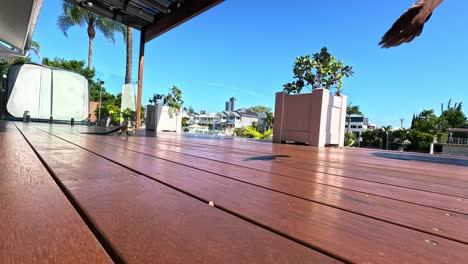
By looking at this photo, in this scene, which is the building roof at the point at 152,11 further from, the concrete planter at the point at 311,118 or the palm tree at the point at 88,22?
the palm tree at the point at 88,22

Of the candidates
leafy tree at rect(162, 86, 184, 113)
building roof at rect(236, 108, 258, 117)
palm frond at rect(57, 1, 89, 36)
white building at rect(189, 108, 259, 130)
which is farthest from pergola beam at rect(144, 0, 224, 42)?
building roof at rect(236, 108, 258, 117)

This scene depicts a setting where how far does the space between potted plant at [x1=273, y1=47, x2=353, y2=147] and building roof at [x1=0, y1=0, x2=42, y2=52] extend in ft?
14.9

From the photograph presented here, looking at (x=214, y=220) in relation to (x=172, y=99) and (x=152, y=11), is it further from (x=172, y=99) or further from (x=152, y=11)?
(x=172, y=99)

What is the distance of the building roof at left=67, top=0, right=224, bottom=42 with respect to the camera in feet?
15.5

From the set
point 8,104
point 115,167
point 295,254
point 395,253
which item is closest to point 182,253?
point 295,254

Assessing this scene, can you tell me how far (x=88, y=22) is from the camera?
14281 mm

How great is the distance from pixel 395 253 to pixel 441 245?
0.11 meters

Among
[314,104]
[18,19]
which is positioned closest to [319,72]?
[314,104]

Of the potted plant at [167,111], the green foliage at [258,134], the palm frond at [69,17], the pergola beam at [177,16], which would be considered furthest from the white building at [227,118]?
the pergola beam at [177,16]

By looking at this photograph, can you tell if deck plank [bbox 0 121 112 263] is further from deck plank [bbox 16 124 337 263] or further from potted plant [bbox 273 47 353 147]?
potted plant [bbox 273 47 353 147]

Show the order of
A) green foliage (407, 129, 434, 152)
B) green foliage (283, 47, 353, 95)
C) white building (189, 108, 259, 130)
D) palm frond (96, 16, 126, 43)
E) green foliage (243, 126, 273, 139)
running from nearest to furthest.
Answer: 1. green foliage (283, 47, 353, 95)
2. green foliage (243, 126, 273, 139)
3. palm frond (96, 16, 126, 43)
4. green foliage (407, 129, 434, 152)
5. white building (189, 108, 259, 130)

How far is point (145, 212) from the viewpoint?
1.88 ft

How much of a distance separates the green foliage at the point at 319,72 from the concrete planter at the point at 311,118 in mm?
216

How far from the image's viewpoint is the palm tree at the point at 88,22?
45.3 ft
